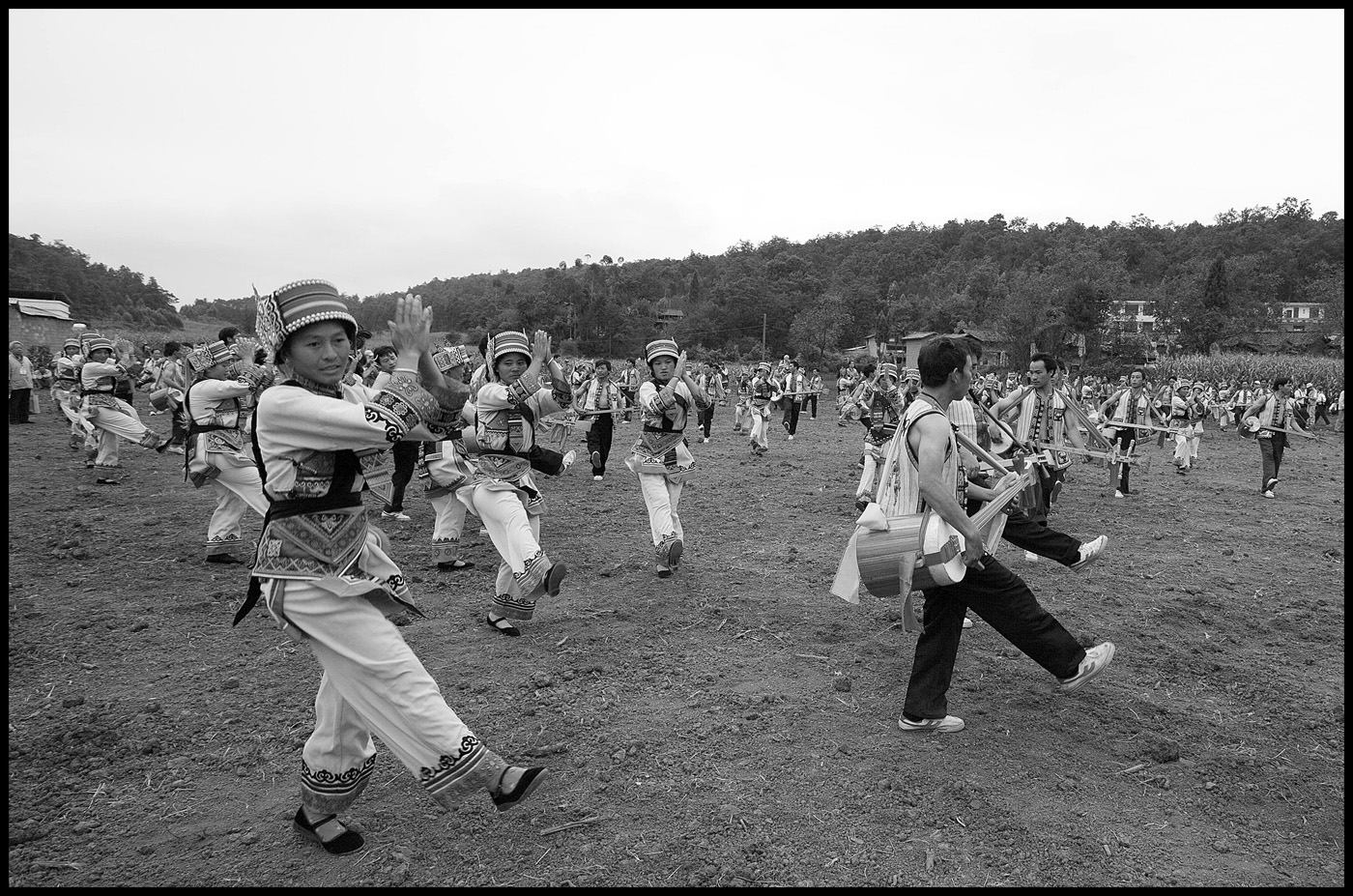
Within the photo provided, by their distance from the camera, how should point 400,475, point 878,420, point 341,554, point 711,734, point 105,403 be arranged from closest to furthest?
1. point 341,554
2. point 711,734
3. point 400,475
4. point 878,420
5. point 105,403

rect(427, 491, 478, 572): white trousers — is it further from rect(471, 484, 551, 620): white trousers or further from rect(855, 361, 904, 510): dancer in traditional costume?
rect(855, 361, 904, 510): dancer in traditional costume

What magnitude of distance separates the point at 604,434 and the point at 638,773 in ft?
31.6

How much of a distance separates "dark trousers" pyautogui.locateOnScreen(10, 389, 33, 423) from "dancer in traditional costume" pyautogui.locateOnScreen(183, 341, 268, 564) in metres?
15.5

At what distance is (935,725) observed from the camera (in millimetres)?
4137

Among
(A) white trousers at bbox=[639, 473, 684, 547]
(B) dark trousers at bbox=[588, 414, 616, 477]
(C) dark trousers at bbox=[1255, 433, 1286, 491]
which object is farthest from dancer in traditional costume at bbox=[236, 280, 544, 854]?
(C) dark trousers at bbox=[1255, 433, 1286, 491]

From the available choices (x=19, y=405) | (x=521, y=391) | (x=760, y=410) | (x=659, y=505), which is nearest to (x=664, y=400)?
(x=659, y=505)

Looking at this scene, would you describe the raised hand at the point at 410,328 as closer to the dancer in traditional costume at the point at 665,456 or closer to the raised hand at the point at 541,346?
the raised hand at the point at 541,346

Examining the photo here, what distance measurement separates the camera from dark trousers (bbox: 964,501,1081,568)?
5488 mm

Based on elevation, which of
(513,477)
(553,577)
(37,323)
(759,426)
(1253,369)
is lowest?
(553,577)

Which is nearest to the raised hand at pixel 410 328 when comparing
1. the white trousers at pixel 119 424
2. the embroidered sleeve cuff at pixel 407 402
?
the embroidered sleeve cuff at pixel 407 402

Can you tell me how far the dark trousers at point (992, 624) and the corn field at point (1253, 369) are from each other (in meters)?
37.5

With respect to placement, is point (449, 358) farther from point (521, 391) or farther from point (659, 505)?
point (659, 505)

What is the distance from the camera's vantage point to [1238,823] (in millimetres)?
3395

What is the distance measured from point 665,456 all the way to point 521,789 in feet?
14.5
